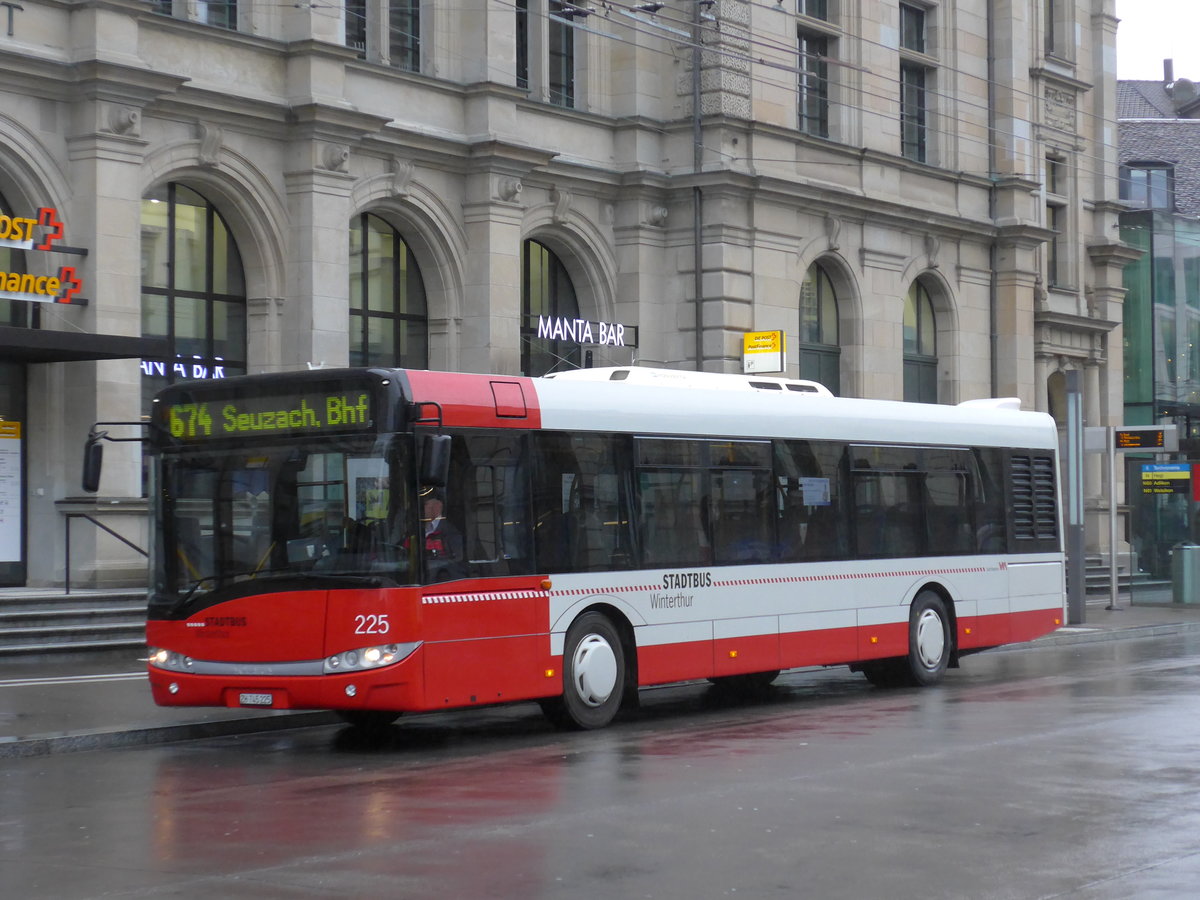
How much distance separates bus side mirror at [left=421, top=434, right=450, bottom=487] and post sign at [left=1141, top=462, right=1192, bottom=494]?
27.3m

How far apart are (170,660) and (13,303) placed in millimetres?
10731

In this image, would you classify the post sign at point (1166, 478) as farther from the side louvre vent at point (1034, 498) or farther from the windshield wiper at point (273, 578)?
the windshield wiper at point (273, 578)

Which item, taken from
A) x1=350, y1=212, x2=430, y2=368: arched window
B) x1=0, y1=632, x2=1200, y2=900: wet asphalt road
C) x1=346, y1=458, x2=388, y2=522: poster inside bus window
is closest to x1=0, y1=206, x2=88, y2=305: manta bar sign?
x1=350, y1=212, x2=430, y2=368: arched window

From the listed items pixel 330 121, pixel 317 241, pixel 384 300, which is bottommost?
pixel 384 300

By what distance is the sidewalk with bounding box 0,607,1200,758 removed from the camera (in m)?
13.7

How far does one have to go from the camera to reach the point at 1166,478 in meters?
37.2

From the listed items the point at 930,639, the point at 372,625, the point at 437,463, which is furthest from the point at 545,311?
the point at 437,463

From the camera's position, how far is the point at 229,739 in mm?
14672

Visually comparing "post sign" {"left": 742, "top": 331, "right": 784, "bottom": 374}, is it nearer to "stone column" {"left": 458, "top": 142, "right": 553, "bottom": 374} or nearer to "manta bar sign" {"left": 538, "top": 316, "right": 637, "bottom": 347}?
"manta bar sign" {"left": 538, "top": 316, "right": 637, "bottom": 347}

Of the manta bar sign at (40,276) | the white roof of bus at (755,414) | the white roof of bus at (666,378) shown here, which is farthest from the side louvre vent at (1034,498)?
the manta bar sign at (40,276)

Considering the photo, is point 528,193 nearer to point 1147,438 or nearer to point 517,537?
point 1147,438

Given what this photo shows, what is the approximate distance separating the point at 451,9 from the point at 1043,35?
1920 cm

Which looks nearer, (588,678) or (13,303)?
(588,678)

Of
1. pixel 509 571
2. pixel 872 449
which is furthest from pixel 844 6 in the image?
pixel 509 571
